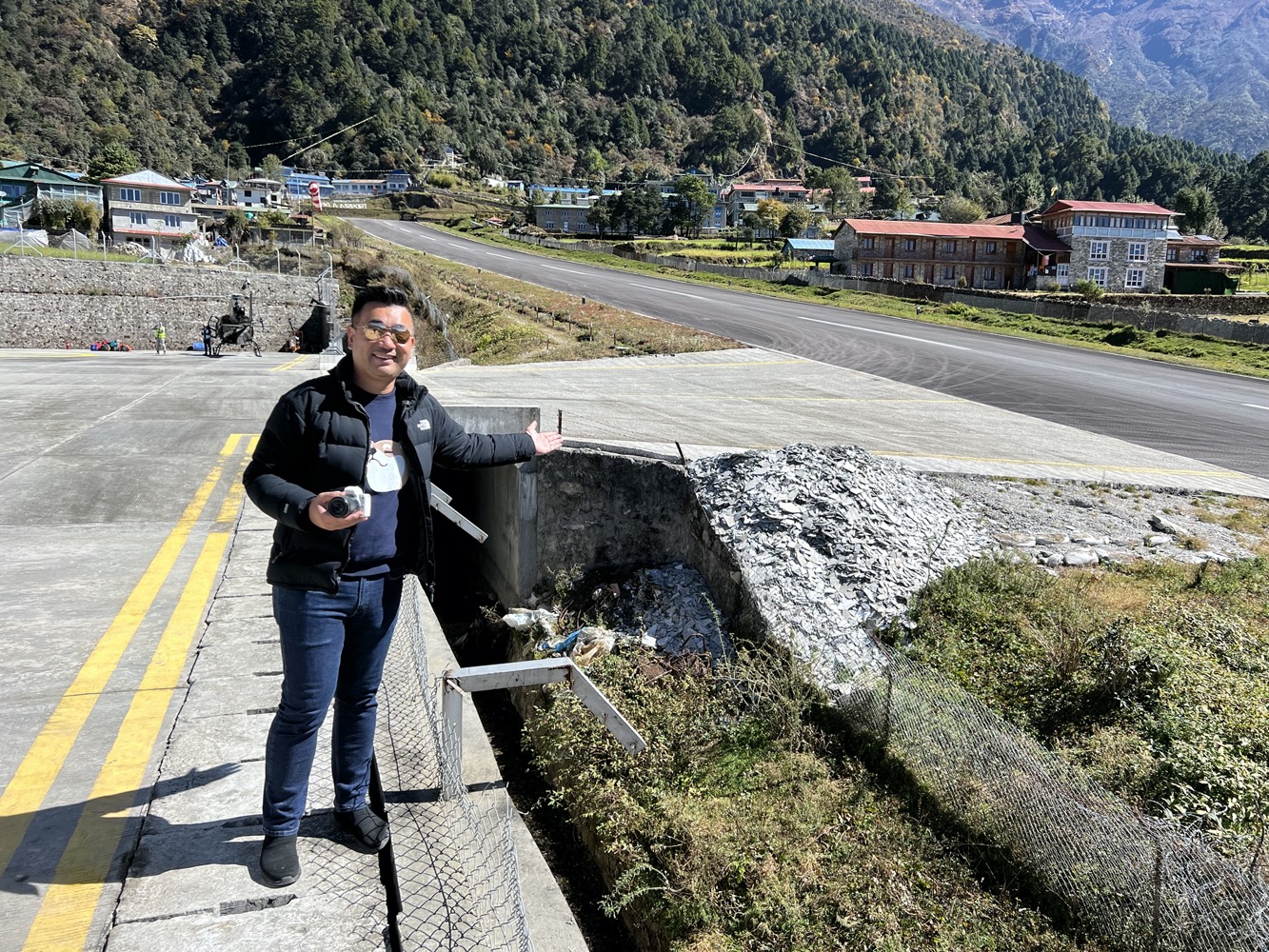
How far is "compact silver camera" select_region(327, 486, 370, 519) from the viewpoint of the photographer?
3.26 metres

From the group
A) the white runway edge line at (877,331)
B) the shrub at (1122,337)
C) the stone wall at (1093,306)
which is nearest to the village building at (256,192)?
the stone wall at (1093,306)

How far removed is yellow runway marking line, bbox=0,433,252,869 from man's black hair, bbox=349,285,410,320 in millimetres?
2731

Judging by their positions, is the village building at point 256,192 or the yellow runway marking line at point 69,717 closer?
the yellow runway marking line at point 69,717

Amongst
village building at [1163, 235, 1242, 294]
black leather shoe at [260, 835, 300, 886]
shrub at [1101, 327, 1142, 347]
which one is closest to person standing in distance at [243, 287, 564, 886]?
black leather shoe at [260, 835, 300, 886]

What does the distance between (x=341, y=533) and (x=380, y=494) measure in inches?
9.6

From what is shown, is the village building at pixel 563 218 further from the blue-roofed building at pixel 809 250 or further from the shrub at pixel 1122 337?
the shrub at pixel 1122 337

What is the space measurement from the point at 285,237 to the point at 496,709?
5561 cm

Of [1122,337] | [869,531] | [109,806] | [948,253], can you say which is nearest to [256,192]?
[948,253]

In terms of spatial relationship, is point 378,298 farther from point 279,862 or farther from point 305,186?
point 305,186

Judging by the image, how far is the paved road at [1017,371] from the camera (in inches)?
→ 602

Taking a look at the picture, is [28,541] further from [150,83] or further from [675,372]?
[150,83]

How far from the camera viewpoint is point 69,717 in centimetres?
486

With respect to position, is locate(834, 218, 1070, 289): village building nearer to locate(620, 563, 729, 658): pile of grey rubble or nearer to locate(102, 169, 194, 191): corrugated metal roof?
locate(102, 169, 194, 191): corrugated metal roof

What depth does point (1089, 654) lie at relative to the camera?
640cm
